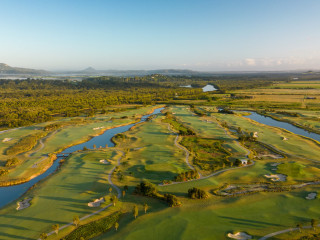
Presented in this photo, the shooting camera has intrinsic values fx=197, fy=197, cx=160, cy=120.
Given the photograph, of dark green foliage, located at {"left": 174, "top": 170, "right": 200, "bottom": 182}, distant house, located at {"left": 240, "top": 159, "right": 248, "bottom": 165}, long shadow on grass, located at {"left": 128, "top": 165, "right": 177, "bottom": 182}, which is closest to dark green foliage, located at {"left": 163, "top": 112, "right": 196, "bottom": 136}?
distant house, located at {"left": 240, "top": 159, "right": 248, "bottom": 165}

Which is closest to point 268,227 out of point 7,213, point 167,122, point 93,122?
point 7,213

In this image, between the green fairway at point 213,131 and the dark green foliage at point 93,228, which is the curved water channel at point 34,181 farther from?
the green fairway at point 213,131

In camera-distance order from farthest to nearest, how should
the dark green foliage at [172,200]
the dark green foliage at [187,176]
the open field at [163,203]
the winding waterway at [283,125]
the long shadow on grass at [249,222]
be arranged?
the winding waterway at [283,125] → the dark green foliage at [187,176] → the dark green foliage at [172,200] → the long shadow on grass at [249,222] → the open field at [163,203]

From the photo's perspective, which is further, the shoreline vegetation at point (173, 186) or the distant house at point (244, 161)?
the distant house at point (244, 161)

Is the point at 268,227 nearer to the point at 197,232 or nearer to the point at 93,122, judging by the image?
the point at 197,232

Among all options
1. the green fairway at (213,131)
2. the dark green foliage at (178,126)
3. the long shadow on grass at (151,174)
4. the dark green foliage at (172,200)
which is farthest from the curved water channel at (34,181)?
the green fairway at (213,131)

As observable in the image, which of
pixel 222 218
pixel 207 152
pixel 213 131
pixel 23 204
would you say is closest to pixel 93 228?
pixel 23 204
